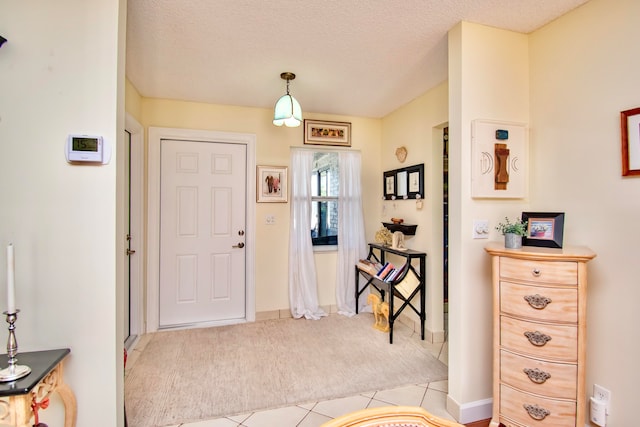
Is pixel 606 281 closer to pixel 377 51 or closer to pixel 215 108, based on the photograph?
pixel 377 51

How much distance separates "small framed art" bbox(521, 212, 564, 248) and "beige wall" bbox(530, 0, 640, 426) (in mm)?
142

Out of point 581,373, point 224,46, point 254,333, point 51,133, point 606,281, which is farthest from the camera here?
point 254,333

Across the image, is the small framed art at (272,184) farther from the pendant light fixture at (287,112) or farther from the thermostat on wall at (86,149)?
the thermostat on wall at (86,149)

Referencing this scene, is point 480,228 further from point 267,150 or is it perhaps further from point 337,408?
point 267,150

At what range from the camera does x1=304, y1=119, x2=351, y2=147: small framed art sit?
146 inches

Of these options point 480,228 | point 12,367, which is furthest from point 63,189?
point 480,228

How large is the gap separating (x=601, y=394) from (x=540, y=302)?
24.2 inches

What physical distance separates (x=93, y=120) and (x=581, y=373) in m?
2.63

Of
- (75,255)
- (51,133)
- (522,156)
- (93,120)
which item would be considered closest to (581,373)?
(522,156)

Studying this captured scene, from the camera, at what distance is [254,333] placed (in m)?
3.22

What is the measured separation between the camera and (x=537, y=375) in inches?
62.4

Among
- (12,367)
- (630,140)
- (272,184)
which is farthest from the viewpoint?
(272,184)

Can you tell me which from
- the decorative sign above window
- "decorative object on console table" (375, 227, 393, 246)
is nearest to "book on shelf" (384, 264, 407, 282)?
"decorative object on console table" (375, 227, 393, 246)

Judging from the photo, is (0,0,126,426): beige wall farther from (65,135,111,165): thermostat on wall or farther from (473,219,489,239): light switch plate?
(473,219,489,239): light switch plate
